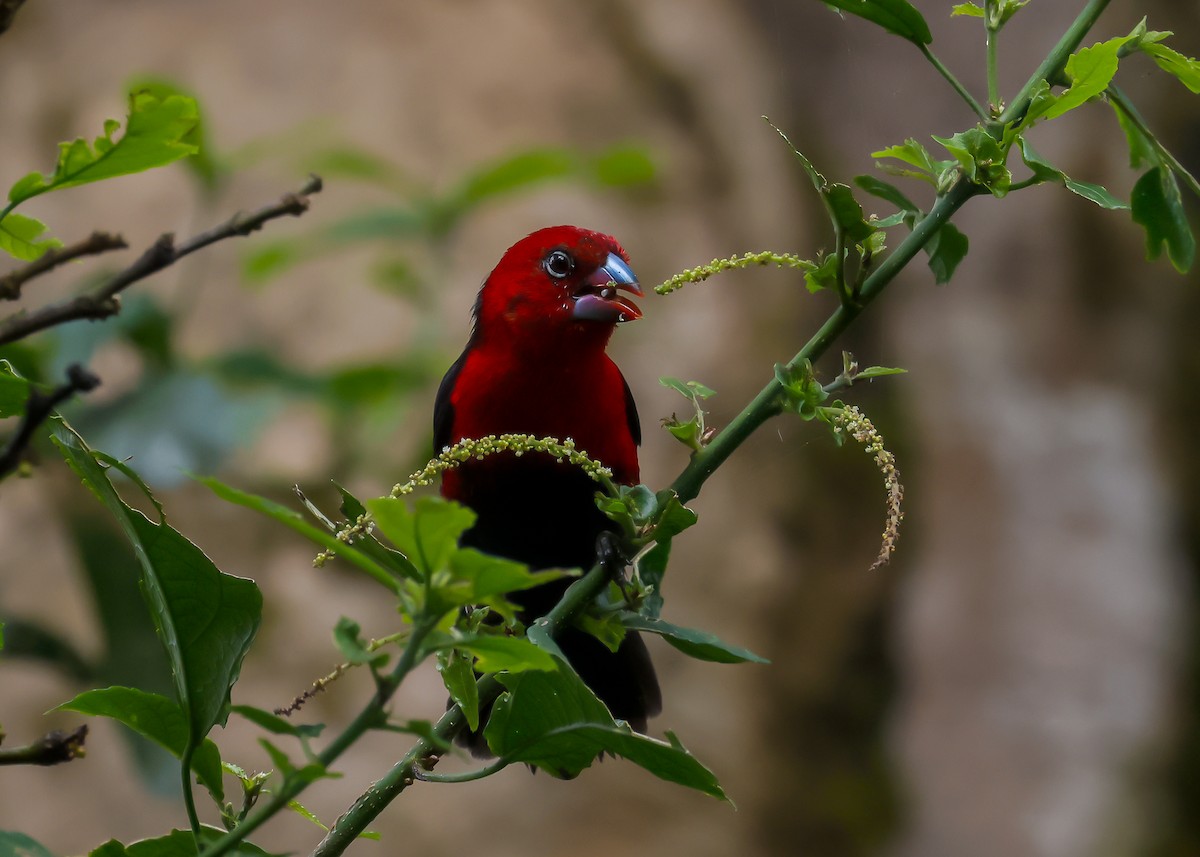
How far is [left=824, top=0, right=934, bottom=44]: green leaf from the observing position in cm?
119

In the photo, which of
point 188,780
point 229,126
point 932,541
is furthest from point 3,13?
point 932,541

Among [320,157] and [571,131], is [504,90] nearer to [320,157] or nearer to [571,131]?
[571,131]

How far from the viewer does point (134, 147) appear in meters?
0.93

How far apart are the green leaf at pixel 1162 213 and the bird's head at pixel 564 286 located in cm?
91

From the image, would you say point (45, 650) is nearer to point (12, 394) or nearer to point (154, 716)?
point (154, 716)

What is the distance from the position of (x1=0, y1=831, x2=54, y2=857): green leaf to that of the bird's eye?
147 centimetres

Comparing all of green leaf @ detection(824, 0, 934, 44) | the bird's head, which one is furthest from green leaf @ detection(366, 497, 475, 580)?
the bird's head

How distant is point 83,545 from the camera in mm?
2887

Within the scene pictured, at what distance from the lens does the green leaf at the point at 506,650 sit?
799 millimetres

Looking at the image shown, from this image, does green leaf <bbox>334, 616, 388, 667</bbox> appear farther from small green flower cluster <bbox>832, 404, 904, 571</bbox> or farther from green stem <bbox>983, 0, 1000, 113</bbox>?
green stem <bbox>983, 0, 1000, 113</bbox>

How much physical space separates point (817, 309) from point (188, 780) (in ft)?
16.2

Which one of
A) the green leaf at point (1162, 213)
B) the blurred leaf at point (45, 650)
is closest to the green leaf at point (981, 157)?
the green leaf at point (1162, 213)

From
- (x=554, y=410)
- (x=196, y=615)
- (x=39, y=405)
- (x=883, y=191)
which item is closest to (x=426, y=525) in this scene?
(x=39, y=405)

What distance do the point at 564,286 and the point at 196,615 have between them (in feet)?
4.19
